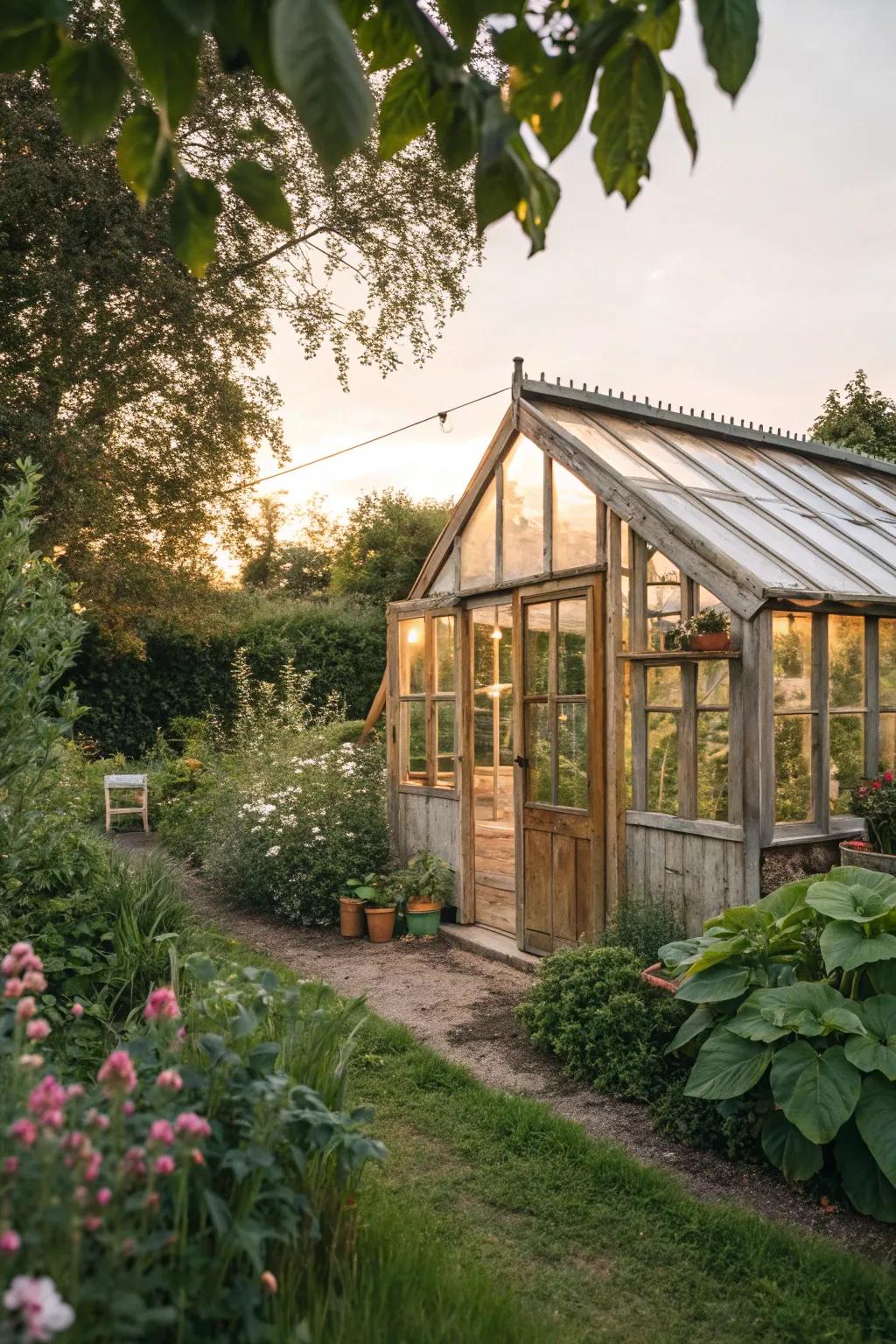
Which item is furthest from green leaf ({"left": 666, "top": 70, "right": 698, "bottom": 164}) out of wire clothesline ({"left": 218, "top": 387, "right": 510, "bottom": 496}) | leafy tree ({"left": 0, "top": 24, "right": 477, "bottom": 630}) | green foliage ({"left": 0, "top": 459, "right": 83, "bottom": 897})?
leafy tree ({"left": 0, "top": 24, "right": 477, "bottom": 630})

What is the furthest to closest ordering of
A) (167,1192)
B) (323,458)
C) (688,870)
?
1. (323,458)
2. (688,870)
3. (167,1192)

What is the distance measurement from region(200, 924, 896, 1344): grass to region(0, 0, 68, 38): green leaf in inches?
83.2

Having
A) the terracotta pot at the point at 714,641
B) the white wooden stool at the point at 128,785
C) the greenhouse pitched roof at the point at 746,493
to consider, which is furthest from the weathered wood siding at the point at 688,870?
the white wooden stool at the point at 128,785

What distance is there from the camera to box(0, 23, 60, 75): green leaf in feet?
3.86

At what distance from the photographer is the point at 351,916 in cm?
765

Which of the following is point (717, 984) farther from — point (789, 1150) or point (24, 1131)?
point (24, 1131)

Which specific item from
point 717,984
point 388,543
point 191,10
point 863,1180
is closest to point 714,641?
point 717,984

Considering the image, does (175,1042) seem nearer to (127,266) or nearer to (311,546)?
(127,266)

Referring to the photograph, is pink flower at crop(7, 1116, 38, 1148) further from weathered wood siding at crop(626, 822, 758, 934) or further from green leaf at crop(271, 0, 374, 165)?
weathered wood siding at crop(626, 822, 758, 934)

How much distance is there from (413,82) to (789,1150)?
366 centimetres

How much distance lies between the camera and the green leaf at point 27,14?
1.11 meters

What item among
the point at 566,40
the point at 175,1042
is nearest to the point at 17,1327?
the point at 175,1042

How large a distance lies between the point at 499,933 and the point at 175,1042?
574 centimetres

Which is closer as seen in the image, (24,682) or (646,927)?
(24,682)
